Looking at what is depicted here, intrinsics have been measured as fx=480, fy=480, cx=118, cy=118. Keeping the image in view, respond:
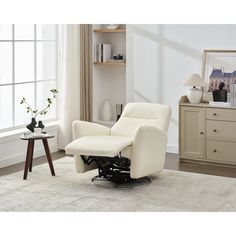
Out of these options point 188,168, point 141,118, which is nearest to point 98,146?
point 141,118

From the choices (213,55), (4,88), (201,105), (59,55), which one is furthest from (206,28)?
(4,88)

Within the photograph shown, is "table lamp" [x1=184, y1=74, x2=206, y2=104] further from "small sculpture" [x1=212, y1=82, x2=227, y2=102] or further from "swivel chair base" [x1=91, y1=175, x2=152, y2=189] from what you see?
"swivel chair base" [x1=91, y1=175, x2=152, y2=189]

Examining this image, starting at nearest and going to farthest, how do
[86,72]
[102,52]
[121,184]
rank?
[121,184], [86,72], [102,52]

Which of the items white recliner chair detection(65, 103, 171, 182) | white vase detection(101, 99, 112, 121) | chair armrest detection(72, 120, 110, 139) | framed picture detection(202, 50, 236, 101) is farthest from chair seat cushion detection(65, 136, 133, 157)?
white vase detection(101, 99, 112, 121)

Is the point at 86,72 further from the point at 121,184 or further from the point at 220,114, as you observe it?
the point at 121,184

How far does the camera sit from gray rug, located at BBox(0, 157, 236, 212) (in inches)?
148

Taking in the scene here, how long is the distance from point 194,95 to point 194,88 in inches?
4.4

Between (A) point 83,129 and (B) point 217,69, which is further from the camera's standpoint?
(B) point 217,69

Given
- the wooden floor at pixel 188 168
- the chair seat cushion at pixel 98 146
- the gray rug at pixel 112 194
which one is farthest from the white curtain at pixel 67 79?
the chair seat cushion at pixel 98 146

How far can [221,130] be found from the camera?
17.2 ft

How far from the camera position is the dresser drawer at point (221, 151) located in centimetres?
524
